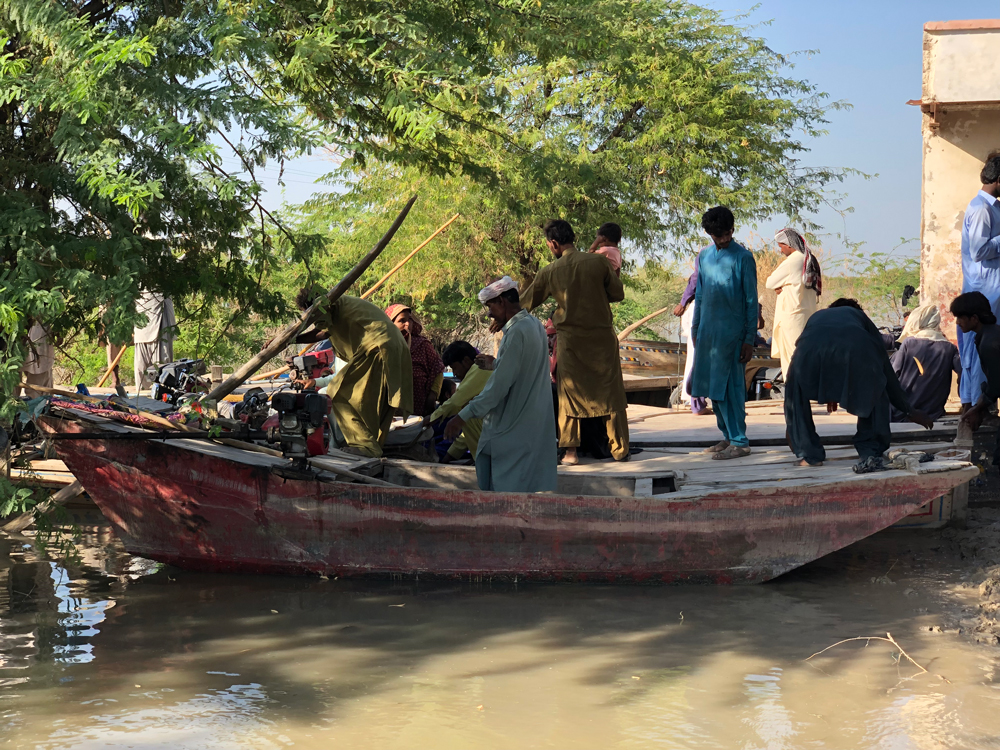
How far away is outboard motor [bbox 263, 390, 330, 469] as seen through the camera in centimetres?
566

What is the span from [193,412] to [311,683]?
1.82 m

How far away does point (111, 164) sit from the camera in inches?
182

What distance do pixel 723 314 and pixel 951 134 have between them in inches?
183

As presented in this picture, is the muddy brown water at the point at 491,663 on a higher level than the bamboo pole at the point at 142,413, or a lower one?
lower

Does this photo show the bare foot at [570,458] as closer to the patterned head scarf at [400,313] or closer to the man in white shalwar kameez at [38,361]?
the patterned head scarf at [400,313]

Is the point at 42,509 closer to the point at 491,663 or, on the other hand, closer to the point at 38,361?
the point at 38,361

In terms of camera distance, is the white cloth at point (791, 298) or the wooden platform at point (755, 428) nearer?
the wooden platform at point (755, 428)

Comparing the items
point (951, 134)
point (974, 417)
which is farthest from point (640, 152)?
point (974, 417)

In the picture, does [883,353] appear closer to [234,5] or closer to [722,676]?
[722,676]

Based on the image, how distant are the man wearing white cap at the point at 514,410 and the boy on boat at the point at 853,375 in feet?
5.09

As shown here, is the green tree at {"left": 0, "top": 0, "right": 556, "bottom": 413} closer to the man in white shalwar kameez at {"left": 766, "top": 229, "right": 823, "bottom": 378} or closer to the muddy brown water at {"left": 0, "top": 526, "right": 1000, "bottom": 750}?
the muddy brown water at {"left": 0, "top": 526, "right": 1000, "bottom": 750}

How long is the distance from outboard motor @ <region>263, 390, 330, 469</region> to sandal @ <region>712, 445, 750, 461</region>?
2.82 metres

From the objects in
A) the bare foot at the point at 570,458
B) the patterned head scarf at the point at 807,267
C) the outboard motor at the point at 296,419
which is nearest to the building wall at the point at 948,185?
the patterned head scarf at the point at 807,267

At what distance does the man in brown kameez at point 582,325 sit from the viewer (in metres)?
6.79
